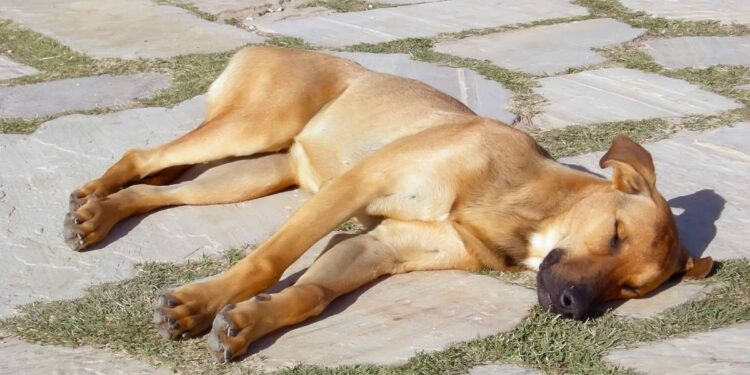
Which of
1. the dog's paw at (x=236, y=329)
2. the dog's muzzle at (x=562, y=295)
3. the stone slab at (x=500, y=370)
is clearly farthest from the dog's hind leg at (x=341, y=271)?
the stone slab at (x=500, y=370)

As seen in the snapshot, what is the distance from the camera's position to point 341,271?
425 cm

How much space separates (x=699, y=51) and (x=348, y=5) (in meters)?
2.51

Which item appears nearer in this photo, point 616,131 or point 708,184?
point 708,184

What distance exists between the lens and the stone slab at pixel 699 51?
7266mm

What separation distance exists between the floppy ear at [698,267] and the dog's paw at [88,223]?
2270mm

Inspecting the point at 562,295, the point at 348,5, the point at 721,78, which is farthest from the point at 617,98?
the point at 562,295

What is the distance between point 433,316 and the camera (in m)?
4.07

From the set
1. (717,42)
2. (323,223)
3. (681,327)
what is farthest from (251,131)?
(717,42)

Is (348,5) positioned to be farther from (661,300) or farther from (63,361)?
(63,361)

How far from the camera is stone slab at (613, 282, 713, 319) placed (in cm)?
416

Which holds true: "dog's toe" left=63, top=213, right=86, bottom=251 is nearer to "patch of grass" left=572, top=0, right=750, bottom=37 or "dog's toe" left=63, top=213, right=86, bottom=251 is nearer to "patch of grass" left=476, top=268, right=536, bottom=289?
"patch of grass" left=476, top=268, right=536, bottom=289

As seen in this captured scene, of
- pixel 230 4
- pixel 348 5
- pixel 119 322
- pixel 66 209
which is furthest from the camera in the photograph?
pixel 348 5

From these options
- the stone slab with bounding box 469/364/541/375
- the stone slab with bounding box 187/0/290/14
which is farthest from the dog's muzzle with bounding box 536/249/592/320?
the stone slab with bounding box 187/0/290/14

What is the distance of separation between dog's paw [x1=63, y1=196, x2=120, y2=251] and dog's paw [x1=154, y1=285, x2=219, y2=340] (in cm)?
86
